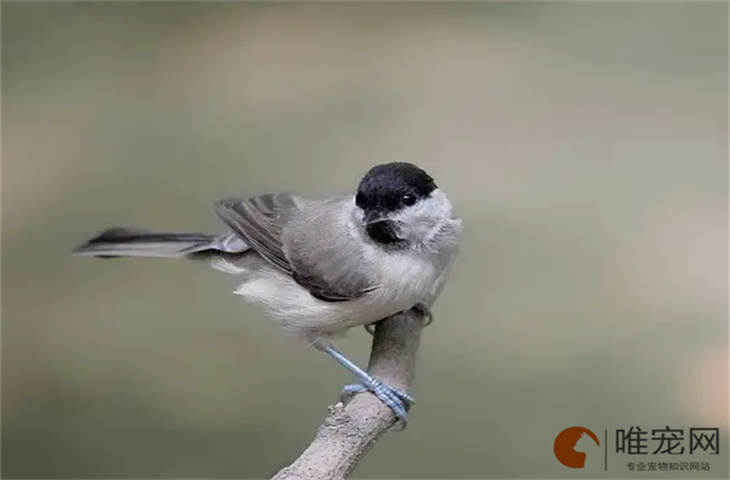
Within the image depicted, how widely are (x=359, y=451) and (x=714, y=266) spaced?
1.63 meters

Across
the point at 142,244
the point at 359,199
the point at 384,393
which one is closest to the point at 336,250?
the point at 359,199

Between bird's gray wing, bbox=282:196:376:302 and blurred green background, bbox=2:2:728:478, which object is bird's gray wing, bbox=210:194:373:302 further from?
Answer: blurred green background, bbox=2:2:728:478

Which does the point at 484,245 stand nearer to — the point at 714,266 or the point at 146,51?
the point at 714,266

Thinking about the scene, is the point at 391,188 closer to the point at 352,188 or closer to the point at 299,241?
the point at 299,241

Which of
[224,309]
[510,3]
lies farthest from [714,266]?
[224,309]

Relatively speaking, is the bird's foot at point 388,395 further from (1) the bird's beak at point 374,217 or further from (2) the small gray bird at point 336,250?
(1) the bird's beak at point 374,217

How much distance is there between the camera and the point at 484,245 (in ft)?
8.61

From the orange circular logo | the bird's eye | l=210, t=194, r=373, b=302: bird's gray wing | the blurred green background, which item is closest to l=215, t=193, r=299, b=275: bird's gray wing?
l=210, t=194, r=373, b=302: bird's gray wing

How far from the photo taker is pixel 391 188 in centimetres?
139

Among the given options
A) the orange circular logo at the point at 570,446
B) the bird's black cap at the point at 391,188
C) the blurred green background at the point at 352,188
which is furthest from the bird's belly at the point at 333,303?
the orange circular logo at the point at 570,446

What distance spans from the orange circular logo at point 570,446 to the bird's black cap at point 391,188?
93cm

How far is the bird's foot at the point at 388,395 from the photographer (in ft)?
4.61

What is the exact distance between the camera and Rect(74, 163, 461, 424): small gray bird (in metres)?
1.43

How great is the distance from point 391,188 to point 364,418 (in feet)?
1.17
